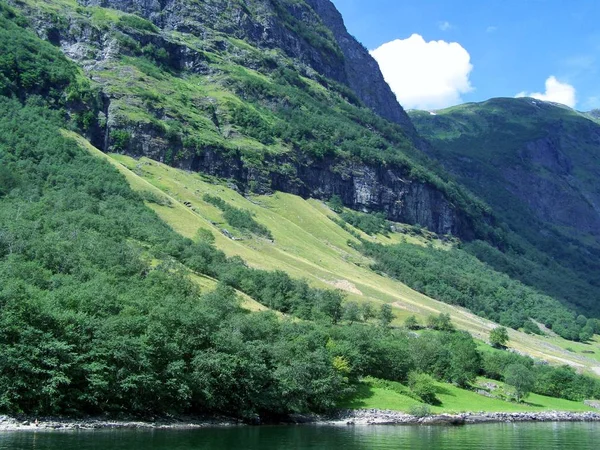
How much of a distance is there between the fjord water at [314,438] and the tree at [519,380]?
1294 inches

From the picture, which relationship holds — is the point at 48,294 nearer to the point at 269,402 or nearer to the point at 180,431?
the point at 180,431

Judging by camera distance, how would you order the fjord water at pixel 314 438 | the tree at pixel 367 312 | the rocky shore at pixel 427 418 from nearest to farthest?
the fjord water at pixel 314 438, the rocky shore at pixel 427 418, the tree at pixel 367 312

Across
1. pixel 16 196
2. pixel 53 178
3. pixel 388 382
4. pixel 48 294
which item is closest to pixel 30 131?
pixel 53 178

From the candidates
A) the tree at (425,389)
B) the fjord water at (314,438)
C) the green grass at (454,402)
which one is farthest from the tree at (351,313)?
the fjord water at (314,438)

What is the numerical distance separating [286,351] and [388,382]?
27.7 metres

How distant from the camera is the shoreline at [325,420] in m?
59.4

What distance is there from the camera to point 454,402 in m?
105

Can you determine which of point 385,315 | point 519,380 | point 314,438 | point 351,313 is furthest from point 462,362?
point 314,438

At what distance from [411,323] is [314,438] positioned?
345 feet

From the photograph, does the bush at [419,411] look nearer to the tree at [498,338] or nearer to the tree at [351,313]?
the tree at [351,313]

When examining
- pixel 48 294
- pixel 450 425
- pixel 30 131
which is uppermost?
pixel 30 131

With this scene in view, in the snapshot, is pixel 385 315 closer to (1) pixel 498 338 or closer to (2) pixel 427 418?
(1) pixel 498 338

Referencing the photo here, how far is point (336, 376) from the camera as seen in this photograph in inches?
3460

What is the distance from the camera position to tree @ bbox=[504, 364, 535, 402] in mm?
114312
